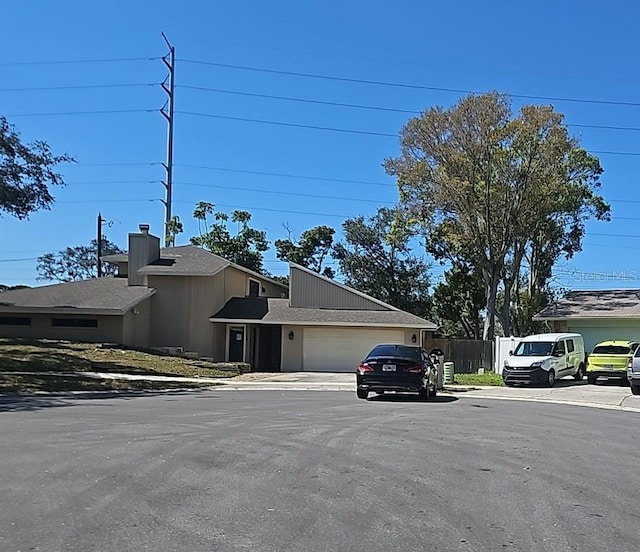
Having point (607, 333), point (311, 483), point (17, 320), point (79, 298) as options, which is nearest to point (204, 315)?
point (79, 298)

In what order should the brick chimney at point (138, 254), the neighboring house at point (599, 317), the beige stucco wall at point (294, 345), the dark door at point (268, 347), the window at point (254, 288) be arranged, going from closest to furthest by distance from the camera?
1. the beige stucco wall at point (294, 345)
2. the neighboring house at point (599, 317)
3. the brick chimney at point (138, 254)
4. the dark door at point (268, 347)
5. the window at point (254, 288)

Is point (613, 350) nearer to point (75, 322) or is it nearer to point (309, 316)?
point (309, 316)

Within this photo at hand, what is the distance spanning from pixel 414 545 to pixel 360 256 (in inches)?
2157

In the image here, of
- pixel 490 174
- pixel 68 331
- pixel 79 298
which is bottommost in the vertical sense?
pixel 68 331

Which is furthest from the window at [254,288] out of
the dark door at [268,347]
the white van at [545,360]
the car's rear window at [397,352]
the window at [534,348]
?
the car's rear window at [397,352]

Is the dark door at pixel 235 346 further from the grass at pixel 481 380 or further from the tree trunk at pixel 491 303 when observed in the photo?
the tree trunk at pixel 491 303

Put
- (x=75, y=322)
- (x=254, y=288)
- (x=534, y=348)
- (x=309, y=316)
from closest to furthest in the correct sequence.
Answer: (x=534, y=348), (x=75, y=322), (x=309, y=316), (x=254, y=288)

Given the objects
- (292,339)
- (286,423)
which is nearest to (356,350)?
(292,339)

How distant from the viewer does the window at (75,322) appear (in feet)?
117

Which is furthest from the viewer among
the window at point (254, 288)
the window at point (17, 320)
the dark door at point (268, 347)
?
the window at point (254, 288)

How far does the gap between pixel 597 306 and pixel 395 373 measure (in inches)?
915

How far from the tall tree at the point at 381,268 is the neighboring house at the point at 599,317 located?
675 inches

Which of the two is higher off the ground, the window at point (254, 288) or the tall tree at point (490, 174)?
the tall tree at point (490, 174)

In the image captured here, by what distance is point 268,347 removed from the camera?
4153 cm
